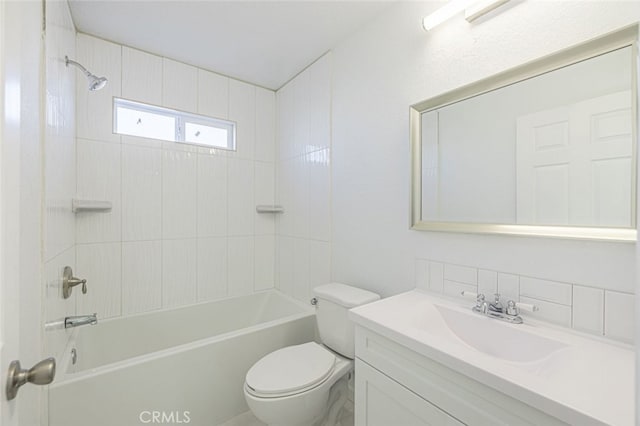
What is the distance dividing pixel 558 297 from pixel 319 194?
150 centimetres

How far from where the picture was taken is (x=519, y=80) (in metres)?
1.06

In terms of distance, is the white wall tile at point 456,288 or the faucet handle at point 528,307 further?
the white wall tile at point 456,288

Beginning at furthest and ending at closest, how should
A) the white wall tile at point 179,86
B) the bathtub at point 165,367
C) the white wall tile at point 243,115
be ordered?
1. the white wall tile at point 243,115
2. the white wall tile at point 179,86
3. the bathtub at point 165,367

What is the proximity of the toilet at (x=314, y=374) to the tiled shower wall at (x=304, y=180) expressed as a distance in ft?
1.44

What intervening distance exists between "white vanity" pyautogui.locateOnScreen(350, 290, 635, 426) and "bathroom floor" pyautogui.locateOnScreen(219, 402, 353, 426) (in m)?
0.63

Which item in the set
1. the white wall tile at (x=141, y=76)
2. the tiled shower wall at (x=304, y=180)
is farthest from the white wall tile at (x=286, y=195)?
the white wall tile at (x=141, y=76)

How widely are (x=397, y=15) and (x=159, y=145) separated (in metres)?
1.88

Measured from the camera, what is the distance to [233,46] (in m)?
1.94

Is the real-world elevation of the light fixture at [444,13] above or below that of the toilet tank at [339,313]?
above

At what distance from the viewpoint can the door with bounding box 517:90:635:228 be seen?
2.78 feet

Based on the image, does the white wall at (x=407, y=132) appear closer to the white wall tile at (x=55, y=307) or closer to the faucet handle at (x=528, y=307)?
the faucet handle at (x=528, y=307)

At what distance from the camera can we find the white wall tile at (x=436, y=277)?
1304mm

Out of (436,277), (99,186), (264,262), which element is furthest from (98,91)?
(436,277)

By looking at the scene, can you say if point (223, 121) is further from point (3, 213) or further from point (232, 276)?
point (3, 213)
